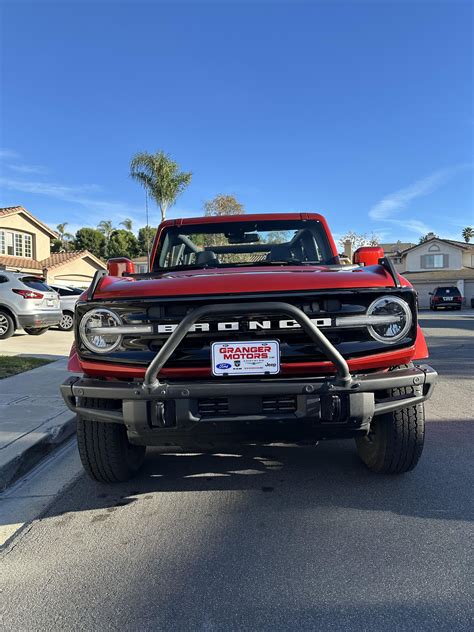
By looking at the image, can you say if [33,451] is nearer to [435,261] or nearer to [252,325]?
[252,325]

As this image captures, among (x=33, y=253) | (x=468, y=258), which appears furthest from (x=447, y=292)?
(x=33, y=253)

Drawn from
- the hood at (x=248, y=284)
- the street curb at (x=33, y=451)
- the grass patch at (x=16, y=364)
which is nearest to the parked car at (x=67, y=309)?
the grass patch at (x=16, y=364)

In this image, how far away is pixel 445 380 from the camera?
7.31 metres

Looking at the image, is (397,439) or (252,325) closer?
(252,325)

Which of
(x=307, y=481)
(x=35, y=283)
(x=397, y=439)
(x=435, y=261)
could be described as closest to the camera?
(x=397, y=439)

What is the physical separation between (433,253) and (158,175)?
104ft

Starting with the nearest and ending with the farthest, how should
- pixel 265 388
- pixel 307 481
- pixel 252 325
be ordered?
pixel 265 388, pixel 252 325, pixel 307 481

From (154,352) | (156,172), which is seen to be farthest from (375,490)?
(156,172)

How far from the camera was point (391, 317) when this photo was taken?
2736 mm

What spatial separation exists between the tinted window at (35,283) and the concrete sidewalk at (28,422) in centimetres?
511

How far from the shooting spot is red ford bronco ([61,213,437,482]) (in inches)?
102

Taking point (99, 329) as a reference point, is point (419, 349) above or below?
below

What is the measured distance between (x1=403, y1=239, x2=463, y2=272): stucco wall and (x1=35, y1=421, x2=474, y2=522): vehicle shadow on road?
48.5 metres

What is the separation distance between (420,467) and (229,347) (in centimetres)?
197
